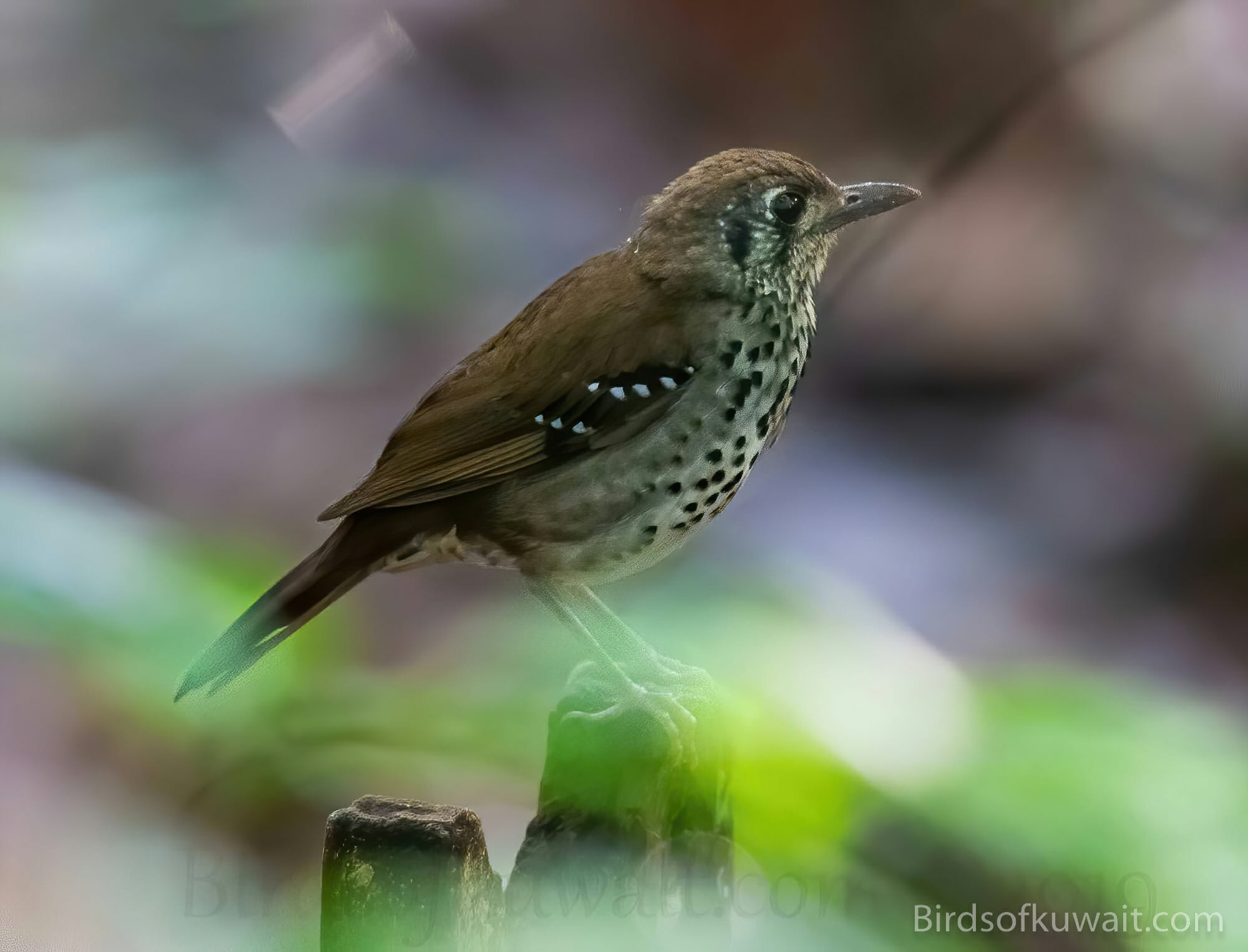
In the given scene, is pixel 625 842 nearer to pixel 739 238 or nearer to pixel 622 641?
pixel 622 641

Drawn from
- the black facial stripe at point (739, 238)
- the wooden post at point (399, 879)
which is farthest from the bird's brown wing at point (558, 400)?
the wooden post at point (399, 879)

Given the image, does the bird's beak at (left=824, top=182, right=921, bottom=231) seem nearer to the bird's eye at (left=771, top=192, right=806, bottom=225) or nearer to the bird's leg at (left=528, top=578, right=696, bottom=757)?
the bird's eye at (left=771, top=192, right=806, bottom=225)

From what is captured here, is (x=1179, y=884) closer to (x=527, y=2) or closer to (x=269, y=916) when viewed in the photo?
(x=269, y=916)

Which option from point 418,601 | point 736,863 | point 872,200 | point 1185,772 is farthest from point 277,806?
point 1185,772

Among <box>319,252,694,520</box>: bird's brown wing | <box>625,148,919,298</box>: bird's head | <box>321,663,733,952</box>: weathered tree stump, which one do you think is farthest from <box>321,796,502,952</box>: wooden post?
<box>625,148,919,298</box>: bird's head

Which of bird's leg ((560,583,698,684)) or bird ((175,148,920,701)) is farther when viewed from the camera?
bird's leg ((560,583,698,684))

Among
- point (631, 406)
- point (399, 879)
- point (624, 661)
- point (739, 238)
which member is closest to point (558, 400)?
point (631, 406)
